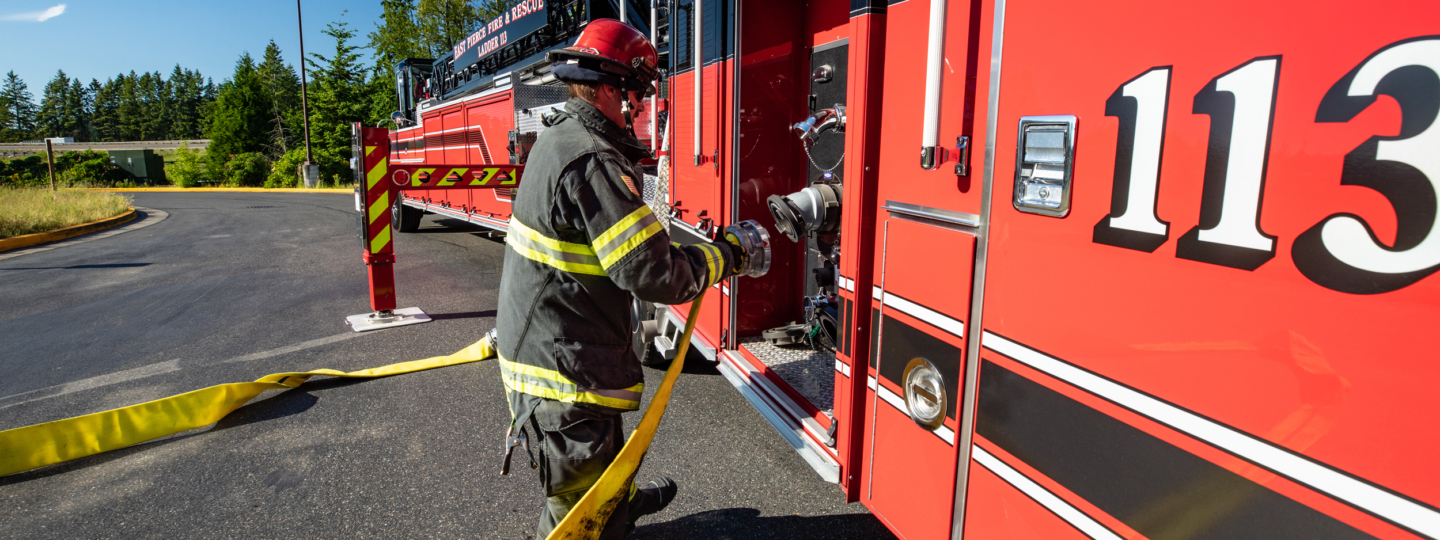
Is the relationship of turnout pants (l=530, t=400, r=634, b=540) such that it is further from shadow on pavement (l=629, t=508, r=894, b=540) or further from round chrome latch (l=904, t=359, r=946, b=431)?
round chrome latch (l=904, t=359, r=946, b=431)

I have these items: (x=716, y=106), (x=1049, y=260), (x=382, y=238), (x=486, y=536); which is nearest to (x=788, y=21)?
(x=716, y=106)

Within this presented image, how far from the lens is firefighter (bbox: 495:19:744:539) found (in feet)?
5.85

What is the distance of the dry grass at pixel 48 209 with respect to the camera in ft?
34.1

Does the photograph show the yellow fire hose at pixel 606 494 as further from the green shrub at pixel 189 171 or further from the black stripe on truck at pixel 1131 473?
the green shrub at pixel 189 171

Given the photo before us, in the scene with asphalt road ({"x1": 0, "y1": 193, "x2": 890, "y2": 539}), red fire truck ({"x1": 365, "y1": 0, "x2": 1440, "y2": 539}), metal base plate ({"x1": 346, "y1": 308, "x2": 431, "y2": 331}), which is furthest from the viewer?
metal base plate ({"x1": 346, "y1": 308, "x2": 431, "y2": 331})

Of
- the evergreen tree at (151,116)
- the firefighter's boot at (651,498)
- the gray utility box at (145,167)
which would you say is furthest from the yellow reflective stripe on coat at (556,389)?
the evergreen tree at (151,116)

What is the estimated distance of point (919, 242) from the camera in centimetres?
176

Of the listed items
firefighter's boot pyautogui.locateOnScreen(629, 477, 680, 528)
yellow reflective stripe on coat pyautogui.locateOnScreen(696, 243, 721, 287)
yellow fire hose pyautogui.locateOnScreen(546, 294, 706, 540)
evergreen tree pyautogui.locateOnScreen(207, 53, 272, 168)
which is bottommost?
firefighter's boot pyautogui.locateOnScreen(629, 477, 680, 528)

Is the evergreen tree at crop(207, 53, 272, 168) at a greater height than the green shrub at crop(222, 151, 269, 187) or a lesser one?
greater

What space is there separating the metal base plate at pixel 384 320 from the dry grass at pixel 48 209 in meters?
8.37

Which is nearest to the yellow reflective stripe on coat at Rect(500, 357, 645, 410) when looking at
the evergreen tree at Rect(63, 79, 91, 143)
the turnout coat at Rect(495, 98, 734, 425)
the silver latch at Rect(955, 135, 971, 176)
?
the turnout coat at Rect(495, 98, 734, 425)

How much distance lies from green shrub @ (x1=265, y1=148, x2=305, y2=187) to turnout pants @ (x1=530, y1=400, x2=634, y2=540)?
31.2m

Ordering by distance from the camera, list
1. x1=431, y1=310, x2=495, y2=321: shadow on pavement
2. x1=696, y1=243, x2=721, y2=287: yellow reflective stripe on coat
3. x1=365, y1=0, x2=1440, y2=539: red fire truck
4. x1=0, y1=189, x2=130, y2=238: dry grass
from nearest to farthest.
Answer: x1=365, y1=0, x2=1440, y2=539: red fire truck → x1=696, y1=243, x2=721, y2=287: yellow reflective stripe on coat → x1=431, y1=310, x2=495, y2=321: shadow on pavement → x1=0, y1=189, x2=130, y2=238: dry grass

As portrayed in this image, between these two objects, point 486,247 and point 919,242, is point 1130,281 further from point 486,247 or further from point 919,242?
point 486,247
